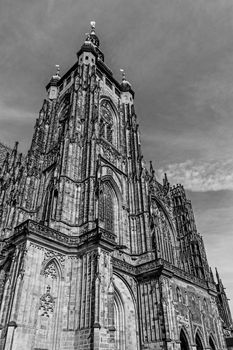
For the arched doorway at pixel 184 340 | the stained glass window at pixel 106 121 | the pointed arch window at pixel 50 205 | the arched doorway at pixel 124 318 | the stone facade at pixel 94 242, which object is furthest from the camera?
the stained glass window at pixel 106 121

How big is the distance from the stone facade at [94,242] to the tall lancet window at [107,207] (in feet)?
0.41

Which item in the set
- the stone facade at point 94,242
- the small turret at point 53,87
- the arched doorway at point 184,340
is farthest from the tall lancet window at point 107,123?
the arched doorway at point 184,340

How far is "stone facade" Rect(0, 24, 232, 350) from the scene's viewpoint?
1597cm

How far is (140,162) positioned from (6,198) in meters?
13.8

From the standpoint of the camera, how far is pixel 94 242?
18297 millimetres

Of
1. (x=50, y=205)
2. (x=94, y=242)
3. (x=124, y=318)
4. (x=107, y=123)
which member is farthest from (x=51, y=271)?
(x=107, y=123)

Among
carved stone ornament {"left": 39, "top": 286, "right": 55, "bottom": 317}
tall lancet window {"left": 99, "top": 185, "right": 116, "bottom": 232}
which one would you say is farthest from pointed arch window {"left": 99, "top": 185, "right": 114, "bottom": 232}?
carved stone ornament {"left": 39, "top": 286, "right": 55, "bottom": 317}

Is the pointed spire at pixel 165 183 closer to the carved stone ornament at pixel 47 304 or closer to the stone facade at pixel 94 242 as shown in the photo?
the stone facade at pixel 94 242

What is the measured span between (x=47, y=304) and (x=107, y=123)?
21449mm

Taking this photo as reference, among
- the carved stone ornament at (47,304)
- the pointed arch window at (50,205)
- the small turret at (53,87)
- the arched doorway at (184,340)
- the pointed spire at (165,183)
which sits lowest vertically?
the arched doorway at (184,340)

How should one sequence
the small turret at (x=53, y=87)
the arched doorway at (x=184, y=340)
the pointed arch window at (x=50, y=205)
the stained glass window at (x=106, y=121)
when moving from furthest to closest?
the small turret at (x=53, y=87) → the stained glass window at (x=106, y=121) → the arched doorway at (x=184, y=340) → the pointed arch window at (x=50, y=205)

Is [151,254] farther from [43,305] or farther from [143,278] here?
[43,305]

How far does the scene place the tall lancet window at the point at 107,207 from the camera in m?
24.5

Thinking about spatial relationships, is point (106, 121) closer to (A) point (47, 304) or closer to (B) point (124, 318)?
(B) point (124, 318)
